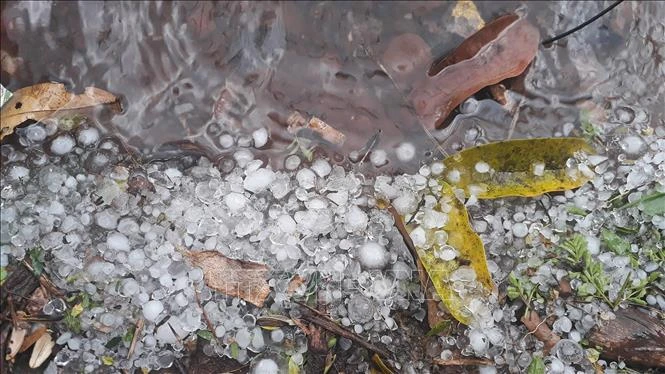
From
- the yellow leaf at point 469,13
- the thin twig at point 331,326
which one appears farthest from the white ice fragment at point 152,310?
the yellow leaf at point 469,13

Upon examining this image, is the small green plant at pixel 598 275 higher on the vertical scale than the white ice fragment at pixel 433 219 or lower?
lower

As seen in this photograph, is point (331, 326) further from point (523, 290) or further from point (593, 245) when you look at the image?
point (593, 245)

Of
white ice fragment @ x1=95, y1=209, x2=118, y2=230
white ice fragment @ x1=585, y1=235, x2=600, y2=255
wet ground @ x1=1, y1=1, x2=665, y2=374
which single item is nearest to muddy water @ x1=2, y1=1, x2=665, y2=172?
wet ground @ x1=1, y1=1, x2=665, y2=374

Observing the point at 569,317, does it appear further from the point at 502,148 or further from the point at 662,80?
the point at 662,80

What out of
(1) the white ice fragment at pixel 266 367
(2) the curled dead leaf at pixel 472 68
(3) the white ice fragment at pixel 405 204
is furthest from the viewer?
(2) the curled dead leaf at pixel 472 68

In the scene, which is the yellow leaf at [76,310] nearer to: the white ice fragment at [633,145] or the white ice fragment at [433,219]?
the white ice fragment at [433,219]

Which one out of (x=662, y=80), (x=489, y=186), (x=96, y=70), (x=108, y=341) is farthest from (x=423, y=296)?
(x=96, y=70)
